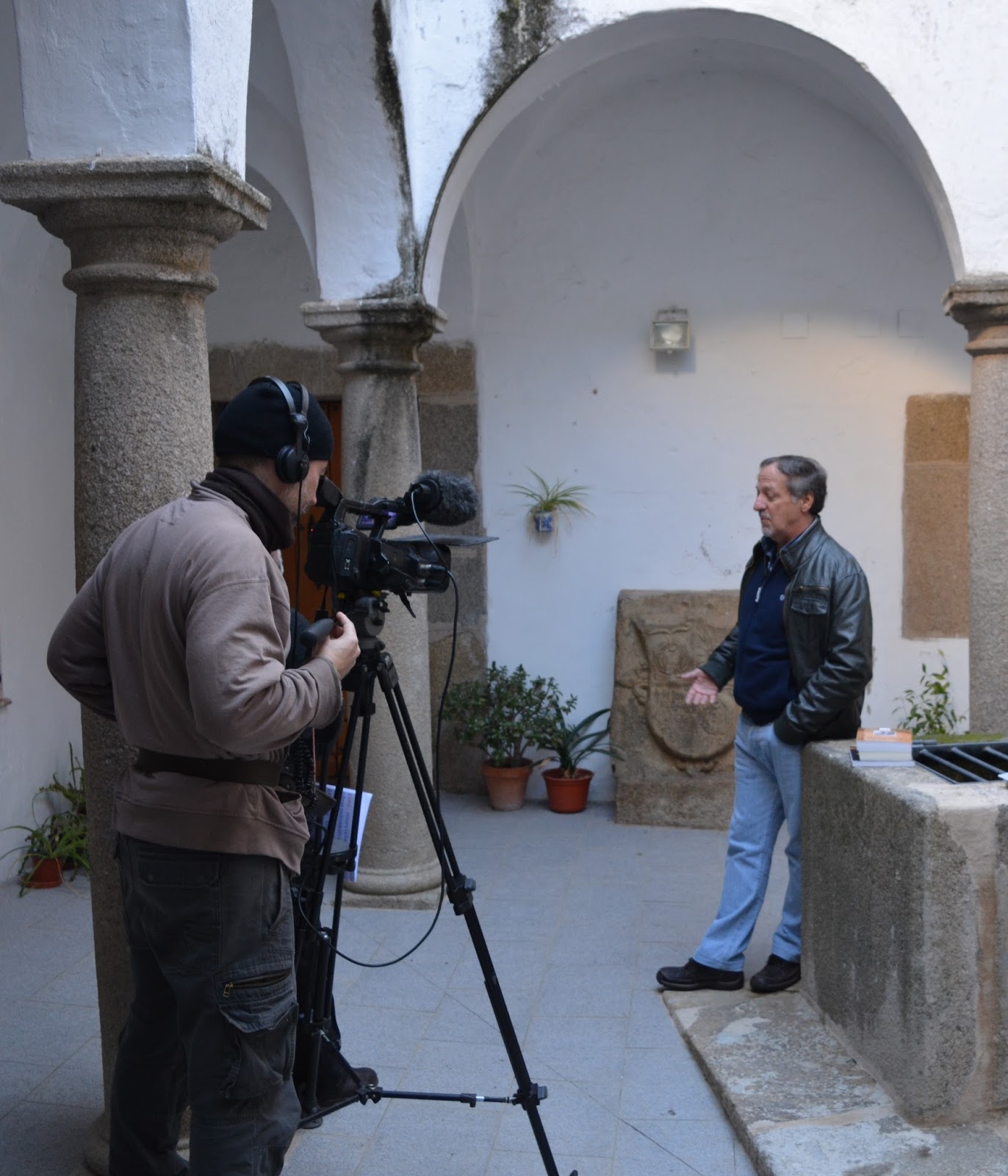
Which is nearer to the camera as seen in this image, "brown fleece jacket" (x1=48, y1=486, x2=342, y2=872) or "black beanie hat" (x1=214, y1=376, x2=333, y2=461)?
"brown fleece jacket" (x1=48, y1=486, x2=342, y2=872)

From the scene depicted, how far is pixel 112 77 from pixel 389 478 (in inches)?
96.5

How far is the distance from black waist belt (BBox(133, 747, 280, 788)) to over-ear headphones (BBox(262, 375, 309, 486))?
1.69 feet

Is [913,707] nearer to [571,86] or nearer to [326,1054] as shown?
[571,86]

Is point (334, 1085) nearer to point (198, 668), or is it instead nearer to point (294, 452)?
point (198, 668)

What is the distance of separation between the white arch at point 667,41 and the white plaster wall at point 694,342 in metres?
0.63

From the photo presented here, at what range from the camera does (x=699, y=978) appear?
4.10m

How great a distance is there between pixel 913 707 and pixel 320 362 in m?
3.76

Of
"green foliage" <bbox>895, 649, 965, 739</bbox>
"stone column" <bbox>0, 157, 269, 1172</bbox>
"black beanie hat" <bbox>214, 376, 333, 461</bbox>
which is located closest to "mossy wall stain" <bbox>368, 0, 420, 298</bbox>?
"stone column" <bbox>0, 157, 269, 1172</bbox>

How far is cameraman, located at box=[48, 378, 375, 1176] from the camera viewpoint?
209 cm

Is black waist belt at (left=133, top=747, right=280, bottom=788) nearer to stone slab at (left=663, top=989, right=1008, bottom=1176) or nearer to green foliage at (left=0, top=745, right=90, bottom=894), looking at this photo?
stone slab at (left=663, top=989, right=1008, bottom=1176)

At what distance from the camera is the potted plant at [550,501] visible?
679 centimetres

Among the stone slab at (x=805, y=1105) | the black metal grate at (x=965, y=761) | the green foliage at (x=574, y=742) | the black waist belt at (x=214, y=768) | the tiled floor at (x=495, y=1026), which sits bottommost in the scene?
the tiled floor at (x=495, y=1026)

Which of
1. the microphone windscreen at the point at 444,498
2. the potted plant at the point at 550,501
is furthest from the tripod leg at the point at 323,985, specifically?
the potted plant at the point at 550,501

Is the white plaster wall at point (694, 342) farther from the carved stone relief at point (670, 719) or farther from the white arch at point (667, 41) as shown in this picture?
the white arch at point (667, 41)
